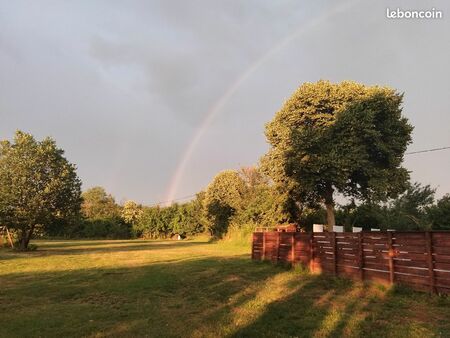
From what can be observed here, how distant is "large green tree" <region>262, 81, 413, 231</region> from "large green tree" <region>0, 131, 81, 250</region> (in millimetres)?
17686

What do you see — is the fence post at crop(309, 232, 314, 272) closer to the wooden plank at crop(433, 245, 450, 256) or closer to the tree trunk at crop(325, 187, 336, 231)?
the wooden plank at crop(433, 245, 450, 256)

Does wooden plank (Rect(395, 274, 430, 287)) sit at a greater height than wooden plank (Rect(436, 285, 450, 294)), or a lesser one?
greater

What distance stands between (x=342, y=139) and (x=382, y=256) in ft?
50.3

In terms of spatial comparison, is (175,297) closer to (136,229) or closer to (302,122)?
(302,122)

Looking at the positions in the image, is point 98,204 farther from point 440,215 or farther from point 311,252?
point 311,252

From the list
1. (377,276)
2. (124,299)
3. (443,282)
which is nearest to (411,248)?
(443,282)

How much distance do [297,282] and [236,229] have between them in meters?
34.4

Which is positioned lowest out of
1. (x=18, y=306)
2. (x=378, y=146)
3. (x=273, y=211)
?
(x=18, y=306)

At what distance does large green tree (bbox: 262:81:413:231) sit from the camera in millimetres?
26734

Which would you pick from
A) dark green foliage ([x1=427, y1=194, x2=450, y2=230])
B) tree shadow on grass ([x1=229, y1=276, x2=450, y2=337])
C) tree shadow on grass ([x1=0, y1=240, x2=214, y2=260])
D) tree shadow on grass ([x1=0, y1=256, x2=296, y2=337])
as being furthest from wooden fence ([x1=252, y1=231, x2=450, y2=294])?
tree shadow on grass ([x1=0, y1=240, x2=214, y2=260])

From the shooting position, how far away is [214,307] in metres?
10.9

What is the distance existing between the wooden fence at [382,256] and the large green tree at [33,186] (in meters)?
22.6

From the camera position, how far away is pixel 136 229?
265 feet

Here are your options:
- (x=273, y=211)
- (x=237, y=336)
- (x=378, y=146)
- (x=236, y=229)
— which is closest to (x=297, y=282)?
(x=237, y=336)
